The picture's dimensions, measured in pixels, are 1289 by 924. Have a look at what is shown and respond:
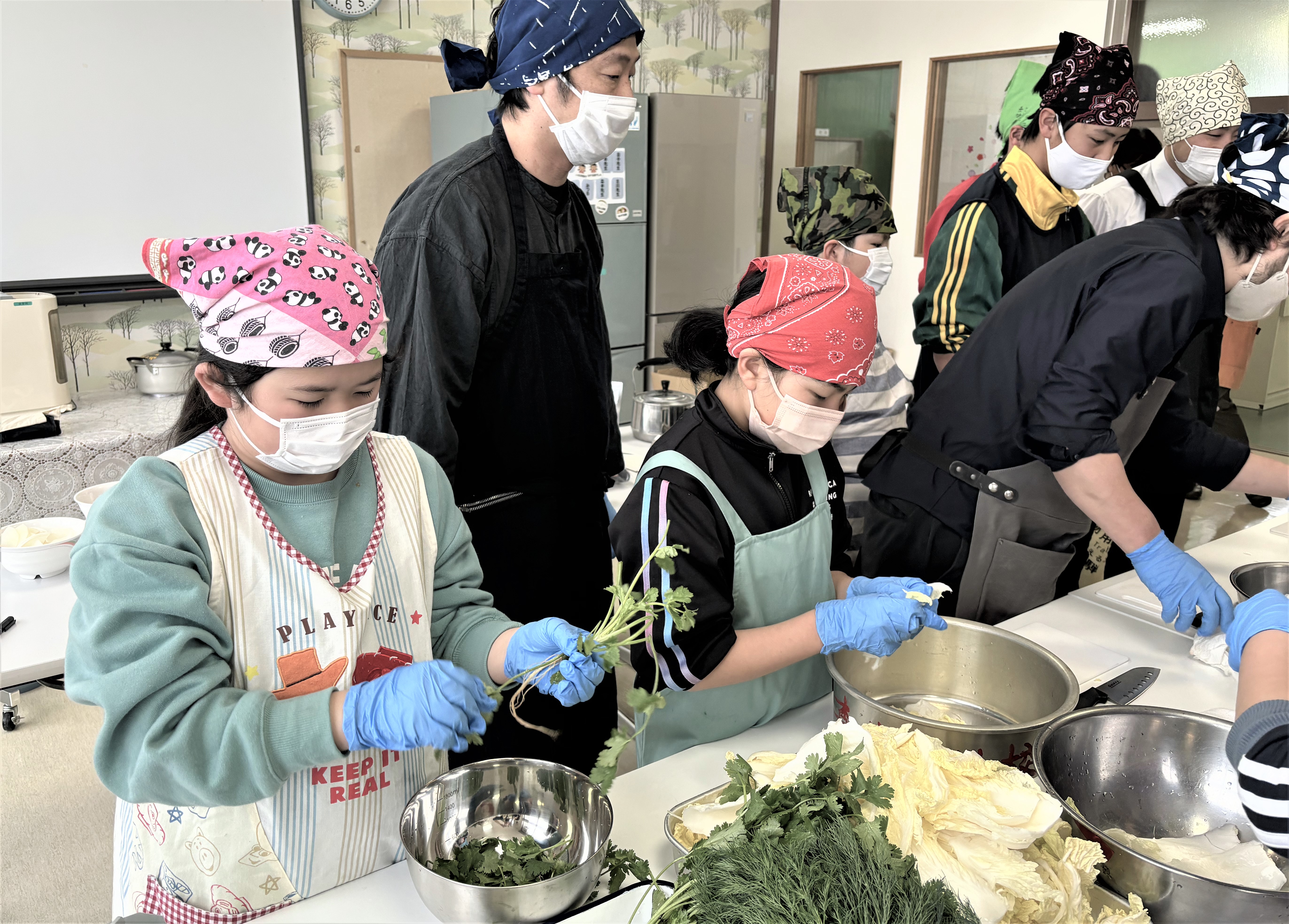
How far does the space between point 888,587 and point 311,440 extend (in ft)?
2.78

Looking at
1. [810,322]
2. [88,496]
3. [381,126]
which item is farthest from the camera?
[381,126]

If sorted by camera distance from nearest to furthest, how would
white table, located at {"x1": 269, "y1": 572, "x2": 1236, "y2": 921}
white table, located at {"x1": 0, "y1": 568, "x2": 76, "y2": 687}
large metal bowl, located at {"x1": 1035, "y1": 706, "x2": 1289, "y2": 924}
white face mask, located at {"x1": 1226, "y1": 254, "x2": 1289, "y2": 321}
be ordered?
1. white table, located at {"x1": 269, "y1": 572, "x2": 1236, "y2": 921}
2. large metal bowl, located at {"x1": 1035, "y1": 706, "x2": 1289, "y2": 924}
3. white table, located at {"x1": 0, "y1": 568, "x2": 76, "y2": 687}
4. white face mask, located at {"x1": 1226, "y1": 254, "x2": 1289, "y2": 321}

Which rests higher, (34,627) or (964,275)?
(964,275)

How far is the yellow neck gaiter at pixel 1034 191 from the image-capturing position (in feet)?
8.38

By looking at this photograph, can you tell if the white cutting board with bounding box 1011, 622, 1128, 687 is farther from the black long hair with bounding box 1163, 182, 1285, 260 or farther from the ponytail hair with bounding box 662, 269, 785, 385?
the black long hair with bounding box 1163, 182, 1285, 260

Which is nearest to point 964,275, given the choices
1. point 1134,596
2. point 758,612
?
point 1134,596

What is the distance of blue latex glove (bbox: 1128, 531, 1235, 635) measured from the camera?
1654 millimetres

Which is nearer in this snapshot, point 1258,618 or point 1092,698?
point 1258,618

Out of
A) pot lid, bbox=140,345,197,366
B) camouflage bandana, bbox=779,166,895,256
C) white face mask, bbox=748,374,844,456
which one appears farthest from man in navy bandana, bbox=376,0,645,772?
pot lid, bbox=140,345,197,366

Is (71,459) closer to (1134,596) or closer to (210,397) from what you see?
(210,397)

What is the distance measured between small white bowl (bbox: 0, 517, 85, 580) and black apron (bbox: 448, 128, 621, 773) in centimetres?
89

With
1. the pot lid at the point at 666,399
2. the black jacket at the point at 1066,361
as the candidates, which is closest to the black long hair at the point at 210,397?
the black jacket at the point at 1066,361

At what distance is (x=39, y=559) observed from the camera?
77.2 inches

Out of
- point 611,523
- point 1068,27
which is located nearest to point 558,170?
point 611,523
